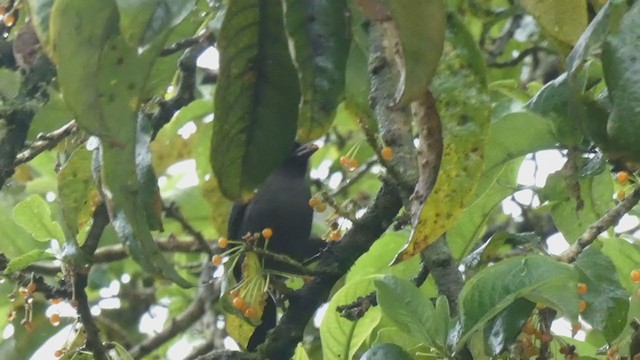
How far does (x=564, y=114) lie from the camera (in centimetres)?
114

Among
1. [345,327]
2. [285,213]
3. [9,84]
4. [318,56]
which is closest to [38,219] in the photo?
[9,84]

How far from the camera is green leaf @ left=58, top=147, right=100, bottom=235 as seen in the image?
1.35m

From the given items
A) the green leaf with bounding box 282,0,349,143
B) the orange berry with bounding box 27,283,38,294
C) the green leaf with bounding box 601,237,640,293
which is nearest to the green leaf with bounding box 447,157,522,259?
the green leaf with bounding box 601,237,640,293

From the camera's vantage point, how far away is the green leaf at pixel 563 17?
2.92ft

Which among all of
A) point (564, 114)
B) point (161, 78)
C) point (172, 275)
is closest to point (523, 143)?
point (564, 114)

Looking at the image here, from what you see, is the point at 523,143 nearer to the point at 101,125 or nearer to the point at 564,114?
the point at 564,114

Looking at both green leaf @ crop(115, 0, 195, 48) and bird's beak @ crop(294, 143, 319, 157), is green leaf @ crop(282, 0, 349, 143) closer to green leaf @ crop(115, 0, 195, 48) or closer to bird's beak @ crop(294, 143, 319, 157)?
green leaf @ crop(115, 0, 195, 48)

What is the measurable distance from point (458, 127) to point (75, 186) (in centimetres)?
62

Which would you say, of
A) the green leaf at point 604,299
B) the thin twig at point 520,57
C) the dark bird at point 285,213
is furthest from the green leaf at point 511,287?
the dark bird at point 285,213

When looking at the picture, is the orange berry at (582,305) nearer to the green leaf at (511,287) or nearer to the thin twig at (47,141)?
the green leaf at (511,287)

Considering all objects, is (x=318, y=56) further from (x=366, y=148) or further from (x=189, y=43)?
(x=366, y=148)

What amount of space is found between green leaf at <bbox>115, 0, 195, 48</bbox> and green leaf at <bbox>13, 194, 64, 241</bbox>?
1126 mm

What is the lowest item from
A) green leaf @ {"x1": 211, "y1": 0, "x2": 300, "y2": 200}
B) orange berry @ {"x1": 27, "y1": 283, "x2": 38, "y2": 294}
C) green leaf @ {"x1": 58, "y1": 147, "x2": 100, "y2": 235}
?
orange berry @ {"x1": 27, "y1": 283, "x2": 38, "y2": 294}

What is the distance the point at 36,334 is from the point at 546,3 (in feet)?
6.49
